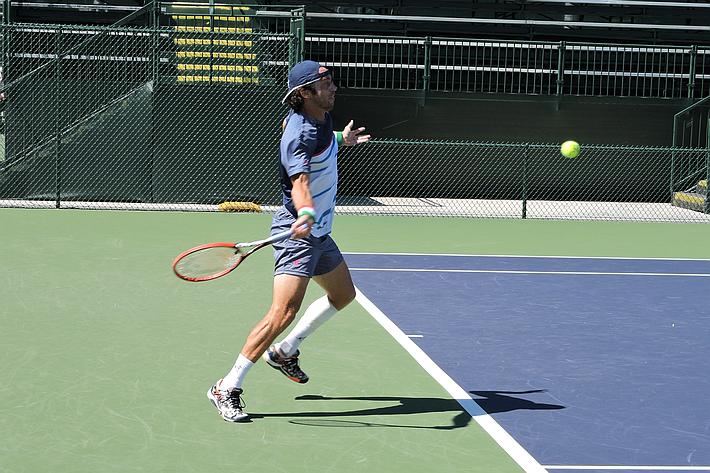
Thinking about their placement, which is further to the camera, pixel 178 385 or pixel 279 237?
pixel 178 385

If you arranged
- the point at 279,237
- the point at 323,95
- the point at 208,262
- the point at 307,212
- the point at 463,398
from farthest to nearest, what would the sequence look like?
the point at 463,398, the point at 208,262, the point at 323,95, the point at 279,237, the point at 307,212

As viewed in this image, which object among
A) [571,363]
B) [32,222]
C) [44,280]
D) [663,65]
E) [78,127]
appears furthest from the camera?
[663,65]

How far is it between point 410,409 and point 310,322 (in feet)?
2.55

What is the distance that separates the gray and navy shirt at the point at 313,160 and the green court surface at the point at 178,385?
44.4 inches

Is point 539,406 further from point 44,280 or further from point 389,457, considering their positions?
point 44,280

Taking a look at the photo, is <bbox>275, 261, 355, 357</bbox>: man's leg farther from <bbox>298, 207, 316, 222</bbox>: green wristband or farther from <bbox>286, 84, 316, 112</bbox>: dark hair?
<bbox>286, 84, 316, 112</bbox>: dark hair

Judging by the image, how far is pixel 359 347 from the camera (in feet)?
25.9

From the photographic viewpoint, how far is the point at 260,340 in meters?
5.97

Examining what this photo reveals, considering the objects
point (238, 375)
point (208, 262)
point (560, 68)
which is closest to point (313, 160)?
point (208, 262)

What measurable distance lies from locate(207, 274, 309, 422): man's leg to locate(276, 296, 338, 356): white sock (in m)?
0.46

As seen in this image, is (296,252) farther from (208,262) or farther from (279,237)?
(208,262)

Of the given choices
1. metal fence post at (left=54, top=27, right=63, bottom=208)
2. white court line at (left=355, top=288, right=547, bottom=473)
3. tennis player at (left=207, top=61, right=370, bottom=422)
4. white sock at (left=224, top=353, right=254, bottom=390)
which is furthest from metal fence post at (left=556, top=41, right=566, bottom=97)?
white sock at (left=224, top=353, right=254, bottom=390)

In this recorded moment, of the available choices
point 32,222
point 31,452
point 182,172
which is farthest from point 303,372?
point 182,172

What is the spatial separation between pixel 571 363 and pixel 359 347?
148 centimetres
